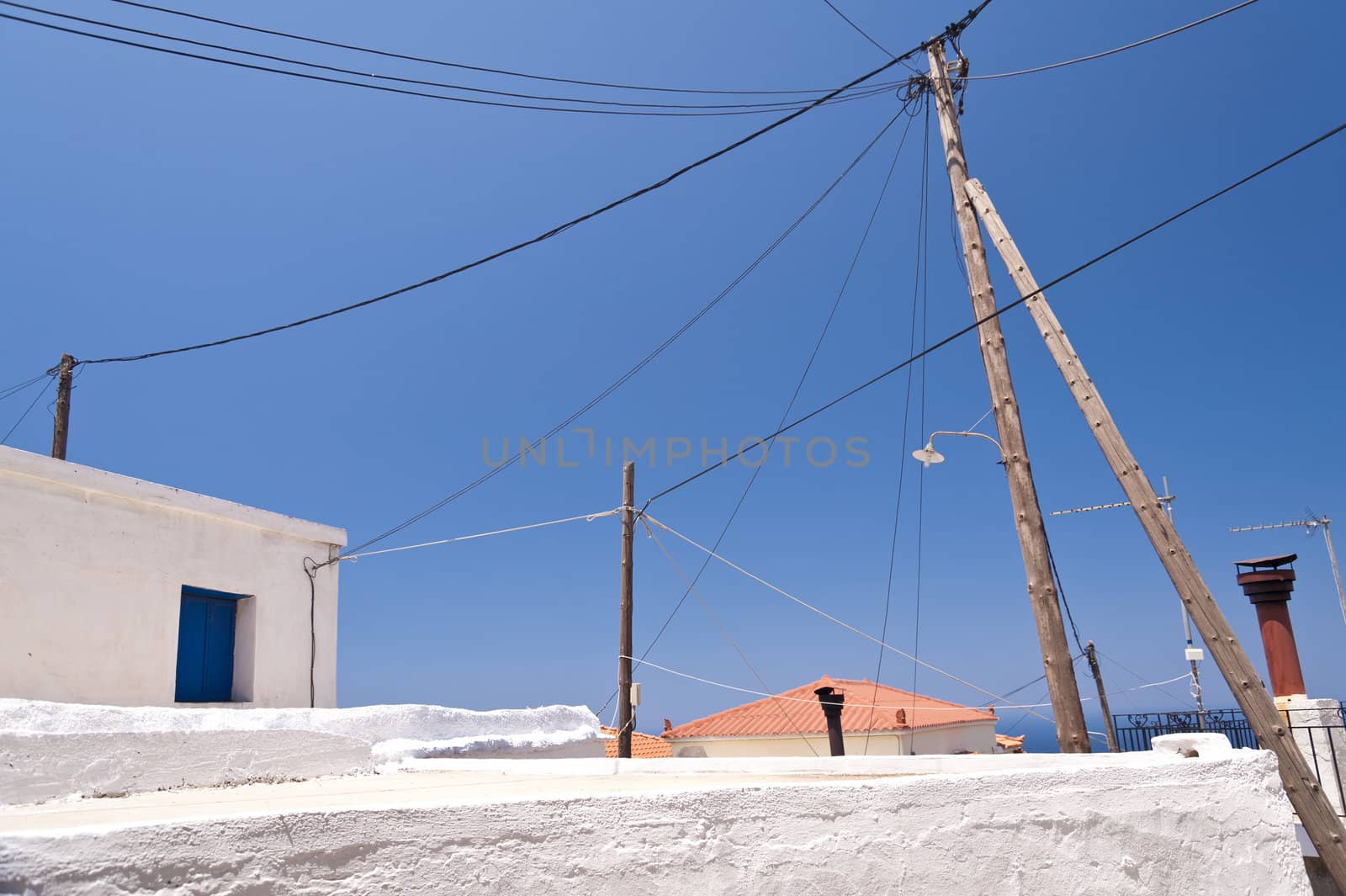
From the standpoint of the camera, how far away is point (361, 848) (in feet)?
9.16

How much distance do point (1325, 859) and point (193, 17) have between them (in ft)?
36.2

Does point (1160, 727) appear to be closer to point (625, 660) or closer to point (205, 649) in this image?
point (625, 660)

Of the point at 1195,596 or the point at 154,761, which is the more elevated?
the point at 1195,596

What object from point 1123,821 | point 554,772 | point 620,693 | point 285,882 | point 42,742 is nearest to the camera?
point 285,882

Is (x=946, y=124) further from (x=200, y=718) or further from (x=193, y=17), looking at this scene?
(x=200, y=718)

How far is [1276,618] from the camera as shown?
1311cm

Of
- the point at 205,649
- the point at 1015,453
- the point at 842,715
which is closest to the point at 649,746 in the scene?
the point at 842,715

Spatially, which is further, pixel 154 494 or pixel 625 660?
pixel 625 660

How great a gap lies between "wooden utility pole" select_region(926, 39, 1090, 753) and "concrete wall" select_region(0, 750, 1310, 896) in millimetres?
2254

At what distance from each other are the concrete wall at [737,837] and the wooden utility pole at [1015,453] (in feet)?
7.40

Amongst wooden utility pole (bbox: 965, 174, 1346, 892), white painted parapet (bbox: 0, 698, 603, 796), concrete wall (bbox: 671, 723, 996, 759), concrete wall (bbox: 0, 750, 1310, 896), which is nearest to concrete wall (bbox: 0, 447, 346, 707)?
white painted parapet (bbox: 0, 698, 603, 796)

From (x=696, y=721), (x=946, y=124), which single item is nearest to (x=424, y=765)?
(x=946, y=124)

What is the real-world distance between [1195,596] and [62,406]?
14.8 m

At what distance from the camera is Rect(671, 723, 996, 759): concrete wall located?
24.0 metres
